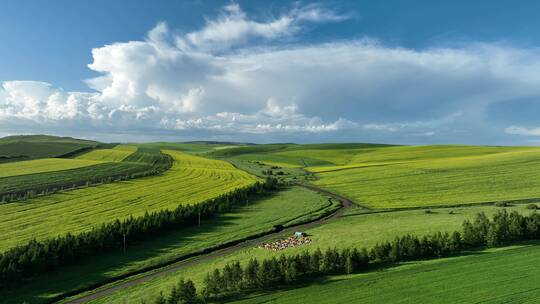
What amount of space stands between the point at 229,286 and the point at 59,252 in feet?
78.8

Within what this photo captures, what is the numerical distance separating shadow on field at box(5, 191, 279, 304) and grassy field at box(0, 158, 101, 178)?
67.1m

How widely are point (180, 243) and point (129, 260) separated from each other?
8306 millimetres

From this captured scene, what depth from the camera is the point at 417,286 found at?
32594mm

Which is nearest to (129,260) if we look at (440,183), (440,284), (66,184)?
(440,284)

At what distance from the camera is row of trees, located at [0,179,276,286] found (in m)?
40.3

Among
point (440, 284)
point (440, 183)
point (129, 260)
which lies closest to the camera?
point (440, 284)

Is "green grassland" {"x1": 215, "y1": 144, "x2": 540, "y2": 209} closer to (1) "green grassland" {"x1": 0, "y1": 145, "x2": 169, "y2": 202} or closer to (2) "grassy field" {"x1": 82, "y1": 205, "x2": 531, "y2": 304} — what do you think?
(2) "grassy field" {"x1": 82, "y1": 205, "x2": 531, "y2": 304}

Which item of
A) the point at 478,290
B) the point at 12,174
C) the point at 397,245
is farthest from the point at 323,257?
the point at 12,174

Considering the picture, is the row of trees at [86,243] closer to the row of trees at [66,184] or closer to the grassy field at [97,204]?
the grassy field at [97,204]

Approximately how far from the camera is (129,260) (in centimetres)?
4709

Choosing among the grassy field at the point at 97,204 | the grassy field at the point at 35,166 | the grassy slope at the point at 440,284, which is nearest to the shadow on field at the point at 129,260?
the grassy field at the point at 97,204

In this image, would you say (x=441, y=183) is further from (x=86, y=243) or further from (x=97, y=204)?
(x=97, y=204)

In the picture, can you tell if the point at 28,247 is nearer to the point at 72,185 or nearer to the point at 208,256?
the point at 208,256

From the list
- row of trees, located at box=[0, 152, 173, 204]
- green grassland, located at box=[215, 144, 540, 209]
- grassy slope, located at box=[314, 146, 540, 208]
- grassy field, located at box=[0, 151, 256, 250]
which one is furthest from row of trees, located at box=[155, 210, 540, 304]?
row of trees, located at box=[0, 152, 173, 204]
